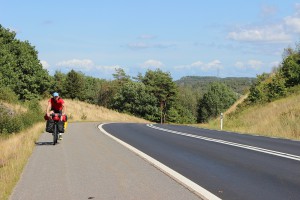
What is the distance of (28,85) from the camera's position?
59.5 meters

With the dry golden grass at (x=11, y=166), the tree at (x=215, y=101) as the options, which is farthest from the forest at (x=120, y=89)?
the dry golden grass at (x=11, y=166)

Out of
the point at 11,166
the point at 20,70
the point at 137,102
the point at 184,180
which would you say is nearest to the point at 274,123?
the point at 184,180

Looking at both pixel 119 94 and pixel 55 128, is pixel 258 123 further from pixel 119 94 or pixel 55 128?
pixel 119 94

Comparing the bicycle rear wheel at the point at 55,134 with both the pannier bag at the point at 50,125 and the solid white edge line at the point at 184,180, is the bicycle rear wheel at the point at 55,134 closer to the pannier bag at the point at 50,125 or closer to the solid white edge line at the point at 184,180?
the pannier bag at the point at 50,125

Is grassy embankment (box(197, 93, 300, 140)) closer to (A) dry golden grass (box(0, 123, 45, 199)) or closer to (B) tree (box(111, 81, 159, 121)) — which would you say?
(A) dry golden grass (box(0, 123, 45, 199))

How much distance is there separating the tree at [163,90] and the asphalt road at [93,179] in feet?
324

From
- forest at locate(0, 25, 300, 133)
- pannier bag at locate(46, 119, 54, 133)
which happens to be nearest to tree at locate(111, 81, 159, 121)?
forest at locate(0, 25, 300, 133)

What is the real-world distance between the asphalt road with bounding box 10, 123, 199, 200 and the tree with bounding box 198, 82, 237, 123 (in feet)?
460

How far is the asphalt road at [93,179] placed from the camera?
646cm

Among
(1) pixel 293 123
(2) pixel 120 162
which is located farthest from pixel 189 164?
(1) pixel 293 123

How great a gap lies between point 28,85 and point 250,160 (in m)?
52.7

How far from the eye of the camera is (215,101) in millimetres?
151500

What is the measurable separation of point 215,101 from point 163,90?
143ft

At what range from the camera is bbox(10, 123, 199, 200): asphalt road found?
6.46 metres
